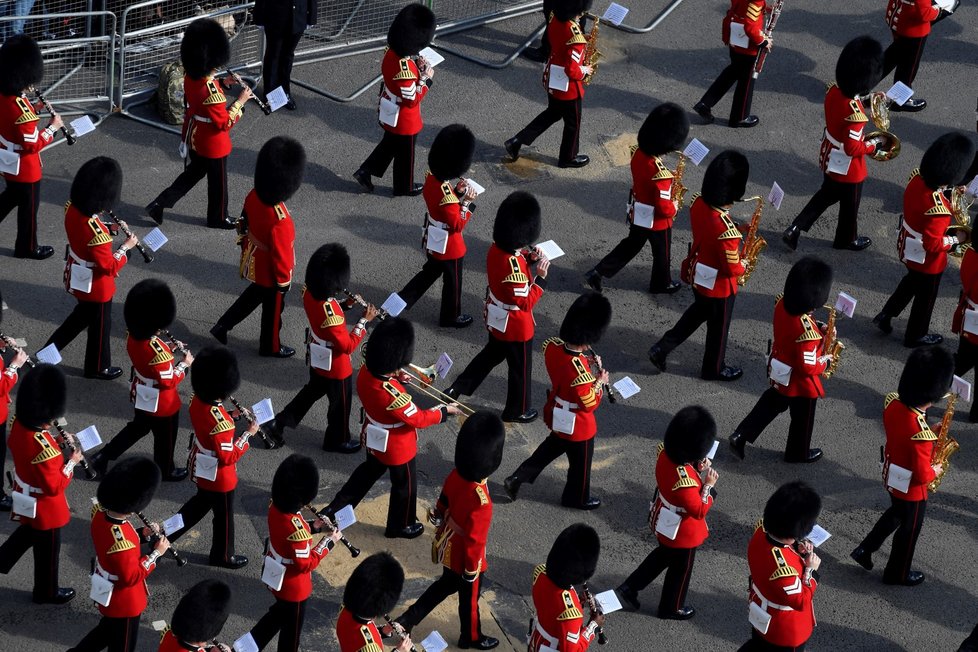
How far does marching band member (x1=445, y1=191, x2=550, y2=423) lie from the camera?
485 inches

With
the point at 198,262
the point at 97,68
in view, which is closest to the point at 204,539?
the point at 198,262

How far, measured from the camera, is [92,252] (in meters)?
12.3

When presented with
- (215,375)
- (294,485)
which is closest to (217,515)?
(215,375)

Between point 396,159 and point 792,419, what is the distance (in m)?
3.78

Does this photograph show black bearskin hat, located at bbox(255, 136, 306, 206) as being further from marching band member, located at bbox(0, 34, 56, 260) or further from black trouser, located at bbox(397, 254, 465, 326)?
marching band member, located at bbox(0, 34, 56, 260)

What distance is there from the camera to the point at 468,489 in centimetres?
1070

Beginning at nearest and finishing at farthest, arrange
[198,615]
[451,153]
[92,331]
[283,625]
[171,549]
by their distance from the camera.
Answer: [198,615]
[171,549]
[283,625]
[92,331]
[451,153]

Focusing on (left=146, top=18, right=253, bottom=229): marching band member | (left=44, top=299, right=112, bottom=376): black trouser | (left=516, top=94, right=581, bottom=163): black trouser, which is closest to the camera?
(left=44, top=299, right=112, bottom=376): black trouser

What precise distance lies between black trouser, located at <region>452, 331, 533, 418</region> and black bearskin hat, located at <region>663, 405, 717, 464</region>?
1822 millimetres

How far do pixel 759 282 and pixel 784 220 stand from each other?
86 cm

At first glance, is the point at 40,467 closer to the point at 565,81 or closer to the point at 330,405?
the point at 330,405

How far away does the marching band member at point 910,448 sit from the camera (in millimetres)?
11336

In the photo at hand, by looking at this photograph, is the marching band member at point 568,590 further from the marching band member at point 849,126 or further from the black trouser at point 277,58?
the black trouser at point 277,58

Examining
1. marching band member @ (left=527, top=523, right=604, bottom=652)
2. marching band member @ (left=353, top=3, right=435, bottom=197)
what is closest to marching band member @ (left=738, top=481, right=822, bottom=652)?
marching band member @ (left=527, top=523, right=604, bottom=652)
